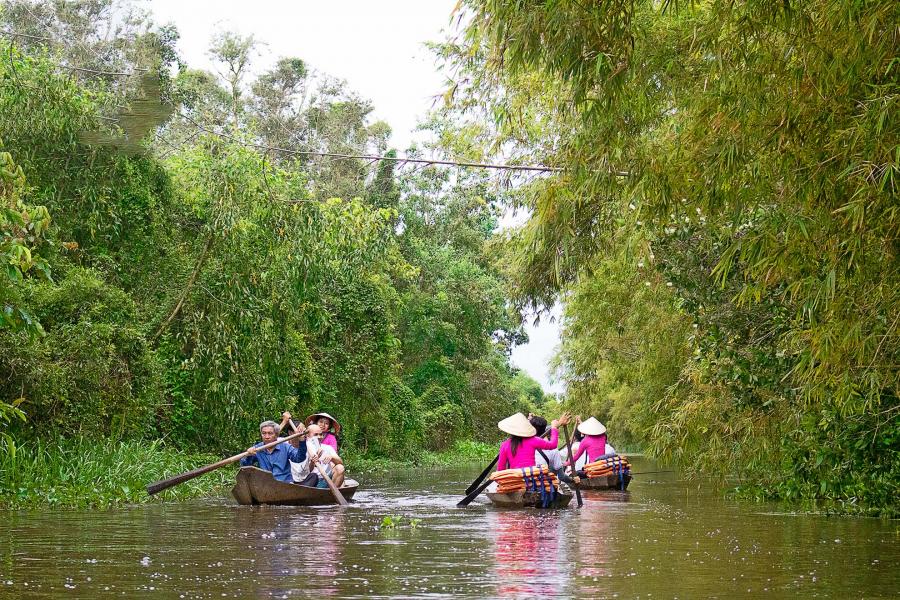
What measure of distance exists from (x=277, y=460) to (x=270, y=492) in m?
1.06

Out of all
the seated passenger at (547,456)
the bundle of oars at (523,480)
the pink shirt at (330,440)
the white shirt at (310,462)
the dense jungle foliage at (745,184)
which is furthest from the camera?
the pink shirt at (330,440)

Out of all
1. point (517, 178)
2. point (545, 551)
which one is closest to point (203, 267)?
point (517, 178)

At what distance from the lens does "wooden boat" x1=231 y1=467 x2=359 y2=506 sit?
16234 mm

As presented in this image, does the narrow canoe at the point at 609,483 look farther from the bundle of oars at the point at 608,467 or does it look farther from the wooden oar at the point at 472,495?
the wooden oar at the point at 472,495

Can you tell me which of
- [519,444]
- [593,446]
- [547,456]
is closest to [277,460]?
[519,444]

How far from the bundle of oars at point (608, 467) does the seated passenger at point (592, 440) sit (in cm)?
44

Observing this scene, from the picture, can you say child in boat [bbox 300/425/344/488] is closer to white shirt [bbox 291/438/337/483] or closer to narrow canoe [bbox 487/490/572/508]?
white shirt [bbox 291/438/337/483]

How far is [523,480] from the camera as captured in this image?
55.8 ft

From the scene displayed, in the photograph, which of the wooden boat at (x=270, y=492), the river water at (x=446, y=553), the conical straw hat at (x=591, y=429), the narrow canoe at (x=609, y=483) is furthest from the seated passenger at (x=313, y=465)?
the conical straw hat at (x=591, y=429)

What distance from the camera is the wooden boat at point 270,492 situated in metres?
16.2

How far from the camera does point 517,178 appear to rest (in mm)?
16297

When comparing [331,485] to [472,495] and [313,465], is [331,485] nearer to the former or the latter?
[313,465]

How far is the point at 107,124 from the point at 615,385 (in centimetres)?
1680

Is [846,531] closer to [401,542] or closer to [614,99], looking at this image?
[401,542]
